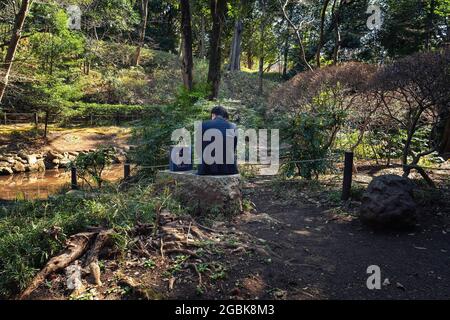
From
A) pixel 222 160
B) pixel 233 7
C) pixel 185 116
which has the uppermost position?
pixel 233 7

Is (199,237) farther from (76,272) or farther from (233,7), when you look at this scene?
(233,7)

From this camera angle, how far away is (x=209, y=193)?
564 cm

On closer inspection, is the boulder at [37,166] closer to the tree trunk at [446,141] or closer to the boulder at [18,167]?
the boulder at [18,167]

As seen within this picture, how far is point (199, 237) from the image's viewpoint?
4.48 meters

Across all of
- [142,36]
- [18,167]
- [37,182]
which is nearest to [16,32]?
[37,182]

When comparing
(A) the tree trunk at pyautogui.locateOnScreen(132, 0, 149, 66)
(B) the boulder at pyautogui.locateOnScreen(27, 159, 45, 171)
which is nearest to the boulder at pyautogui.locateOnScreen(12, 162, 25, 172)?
(B) the boulder at pyautogui.locateOnScreen(27, 159, 45, 171)

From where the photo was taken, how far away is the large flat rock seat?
5.61 meters

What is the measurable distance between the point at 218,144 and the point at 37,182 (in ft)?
35.1

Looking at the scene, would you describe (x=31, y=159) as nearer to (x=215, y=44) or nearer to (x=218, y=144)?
(x=215, y=44)

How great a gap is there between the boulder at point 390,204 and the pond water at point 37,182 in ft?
28.7

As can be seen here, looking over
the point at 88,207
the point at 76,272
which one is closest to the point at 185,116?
the point at 88,207

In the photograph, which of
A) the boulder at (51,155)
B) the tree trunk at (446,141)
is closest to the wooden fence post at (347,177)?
the tree trunk at (446,141)
